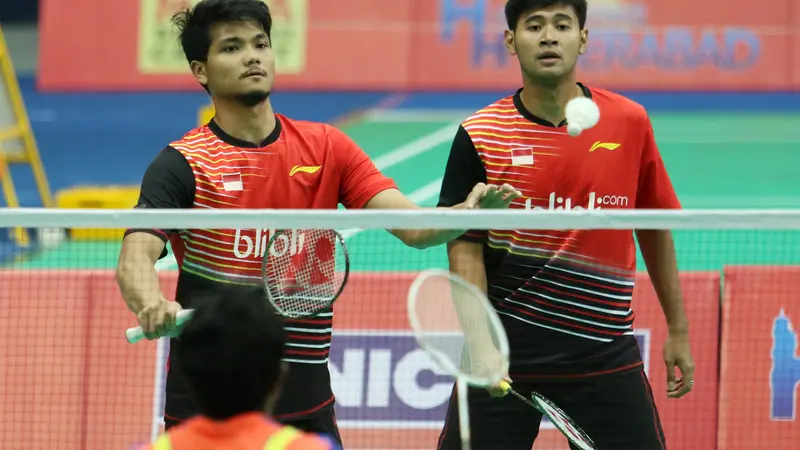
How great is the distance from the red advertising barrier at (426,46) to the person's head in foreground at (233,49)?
348 inches

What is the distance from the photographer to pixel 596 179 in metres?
4.41

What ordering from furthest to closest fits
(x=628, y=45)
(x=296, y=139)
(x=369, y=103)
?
(x=369, y=103) < (x=628, y=45) < (x=296, y=139)

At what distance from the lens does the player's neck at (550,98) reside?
447 centimetres

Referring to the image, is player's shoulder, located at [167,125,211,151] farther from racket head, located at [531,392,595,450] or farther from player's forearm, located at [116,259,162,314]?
racket head, located at [531,392,595,450]

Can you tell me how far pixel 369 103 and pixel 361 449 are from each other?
25.7 ft

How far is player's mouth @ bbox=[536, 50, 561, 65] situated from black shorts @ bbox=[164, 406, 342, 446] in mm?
1335

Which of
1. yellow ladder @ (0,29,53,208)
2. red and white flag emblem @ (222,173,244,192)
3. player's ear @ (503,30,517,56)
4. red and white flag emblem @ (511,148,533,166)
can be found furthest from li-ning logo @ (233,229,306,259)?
yellow ladder @ (0,29,53,208)

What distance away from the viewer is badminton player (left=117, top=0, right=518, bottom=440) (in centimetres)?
420

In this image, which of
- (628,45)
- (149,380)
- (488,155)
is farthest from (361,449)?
(628,45)

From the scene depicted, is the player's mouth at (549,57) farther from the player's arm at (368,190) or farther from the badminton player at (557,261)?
the player's arm at (368,190)

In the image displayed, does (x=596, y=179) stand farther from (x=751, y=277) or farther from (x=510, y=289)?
(x=751, y=277)

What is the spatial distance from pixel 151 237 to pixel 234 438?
1.50m

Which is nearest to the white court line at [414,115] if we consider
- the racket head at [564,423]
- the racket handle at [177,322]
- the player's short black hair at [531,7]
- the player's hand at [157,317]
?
the player's short black hair at [531,7]

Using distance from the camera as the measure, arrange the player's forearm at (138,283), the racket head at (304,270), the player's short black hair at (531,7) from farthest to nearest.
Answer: the player's short black hair at (531,7) < the racket head at (304,270) < the player's forearm at (138,283)
